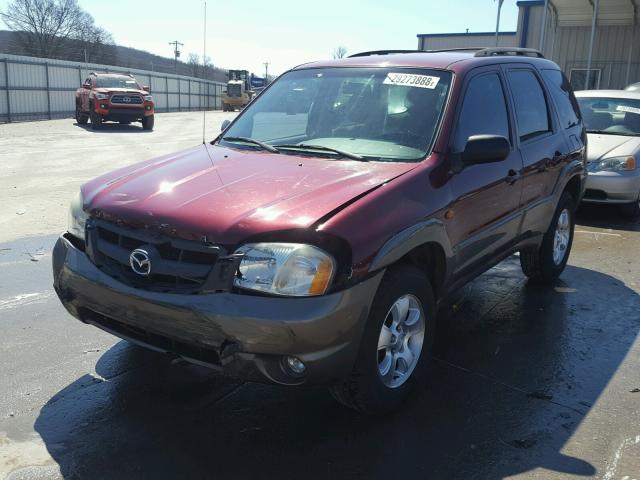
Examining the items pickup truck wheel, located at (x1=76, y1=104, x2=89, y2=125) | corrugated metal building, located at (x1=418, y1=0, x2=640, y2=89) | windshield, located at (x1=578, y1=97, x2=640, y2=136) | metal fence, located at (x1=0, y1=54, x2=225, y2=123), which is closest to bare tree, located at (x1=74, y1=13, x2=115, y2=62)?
metal fence, located at (x1=0, y1=54, x2=225, y2=123)

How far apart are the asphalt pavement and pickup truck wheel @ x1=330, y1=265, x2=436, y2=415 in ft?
0.44

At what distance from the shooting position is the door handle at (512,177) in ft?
13.6

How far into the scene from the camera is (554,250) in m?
5.48

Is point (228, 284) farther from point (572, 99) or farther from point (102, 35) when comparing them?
point (102, 35)

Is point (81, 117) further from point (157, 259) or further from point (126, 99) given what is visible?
point (157, 259)

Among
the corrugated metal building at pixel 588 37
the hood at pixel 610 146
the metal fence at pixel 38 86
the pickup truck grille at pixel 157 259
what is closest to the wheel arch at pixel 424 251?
the pickup truck grille at pixel 157 259

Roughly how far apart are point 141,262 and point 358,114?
1.78 meters

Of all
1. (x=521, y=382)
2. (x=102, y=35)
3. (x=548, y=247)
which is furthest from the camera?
(x=102, y=35)

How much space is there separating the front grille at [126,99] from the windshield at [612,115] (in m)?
16.4

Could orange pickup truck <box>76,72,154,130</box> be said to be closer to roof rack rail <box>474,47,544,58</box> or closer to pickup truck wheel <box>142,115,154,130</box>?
pickup truck wheel <box>142,115,154,130</box>

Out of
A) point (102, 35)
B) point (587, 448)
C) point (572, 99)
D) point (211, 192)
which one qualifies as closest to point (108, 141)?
point (572, 99)

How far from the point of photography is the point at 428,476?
2707mm

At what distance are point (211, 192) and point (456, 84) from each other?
69.7 inches

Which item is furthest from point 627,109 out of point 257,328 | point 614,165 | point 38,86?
point 38,86
